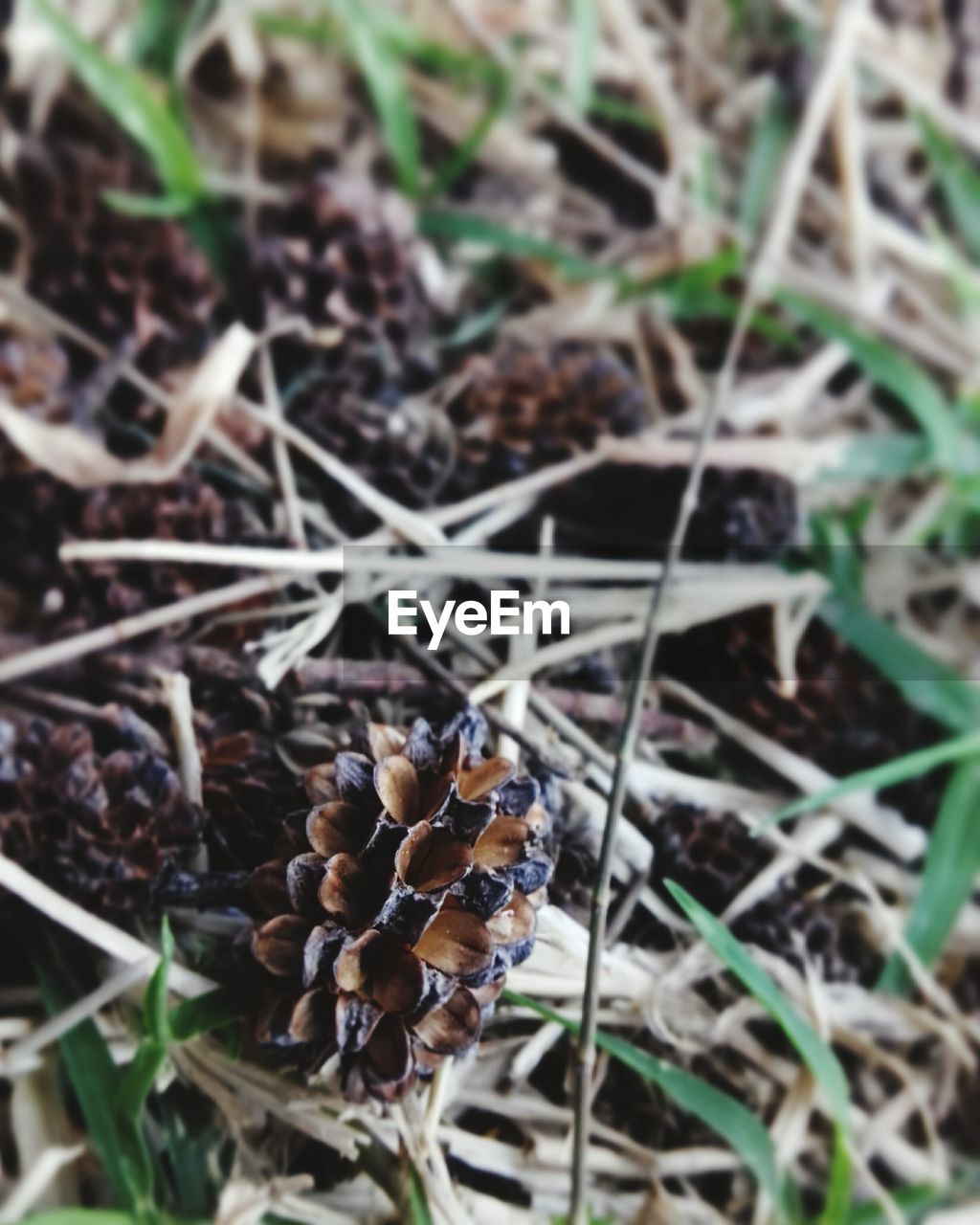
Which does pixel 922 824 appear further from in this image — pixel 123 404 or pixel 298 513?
pixel 123 404

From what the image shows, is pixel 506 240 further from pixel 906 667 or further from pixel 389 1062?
pixel 389 1062

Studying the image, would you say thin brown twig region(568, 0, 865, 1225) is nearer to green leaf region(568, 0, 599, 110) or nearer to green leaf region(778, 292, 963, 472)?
green leaf region(778, 292, 963, 472)

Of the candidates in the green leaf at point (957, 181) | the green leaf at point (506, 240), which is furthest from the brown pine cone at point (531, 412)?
the green leaf at point (957, 181)

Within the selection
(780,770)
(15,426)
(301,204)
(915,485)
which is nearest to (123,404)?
(15,426)

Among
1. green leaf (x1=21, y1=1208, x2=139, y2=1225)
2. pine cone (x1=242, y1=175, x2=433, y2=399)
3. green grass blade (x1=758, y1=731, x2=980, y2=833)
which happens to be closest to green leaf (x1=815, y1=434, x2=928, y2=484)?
green grass blade (x1=758, y1=731, x2=980, y2=833)

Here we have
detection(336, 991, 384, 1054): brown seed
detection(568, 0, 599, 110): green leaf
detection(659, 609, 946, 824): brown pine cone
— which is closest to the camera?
detection(336, 991, 384, 1054): brown seed

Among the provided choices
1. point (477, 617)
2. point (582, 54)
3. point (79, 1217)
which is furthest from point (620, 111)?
point (79, 1217)

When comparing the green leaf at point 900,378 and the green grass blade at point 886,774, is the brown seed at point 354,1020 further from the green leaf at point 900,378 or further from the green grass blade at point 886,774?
the green leaf at point 900,378
